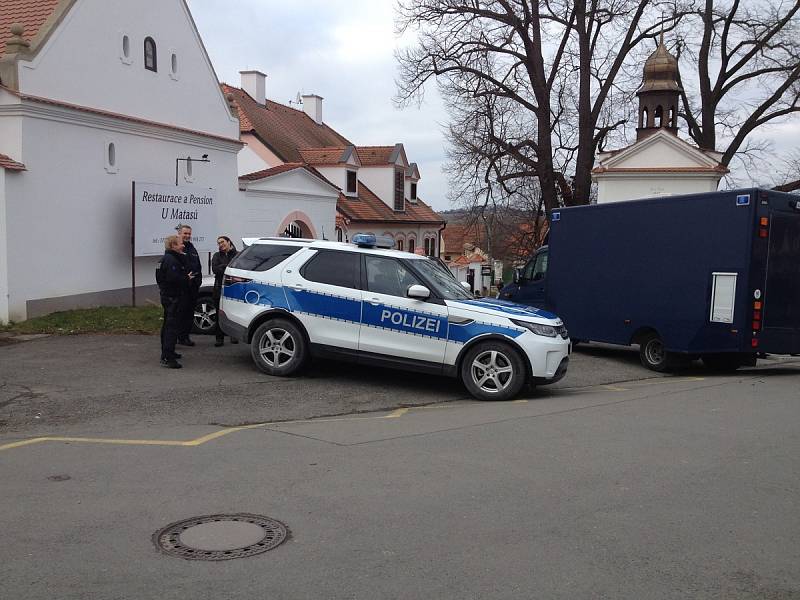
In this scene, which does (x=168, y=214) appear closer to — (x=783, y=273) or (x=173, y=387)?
(x=173, y=387)

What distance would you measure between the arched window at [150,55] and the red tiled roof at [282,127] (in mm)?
12083

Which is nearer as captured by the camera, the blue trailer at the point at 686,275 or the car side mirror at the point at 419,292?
the car side mirror at the point at 419,292

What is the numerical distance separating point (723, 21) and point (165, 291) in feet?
116

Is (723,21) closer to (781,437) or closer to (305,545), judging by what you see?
(781,437)

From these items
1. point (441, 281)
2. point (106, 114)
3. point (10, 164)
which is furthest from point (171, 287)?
point (106, 114)

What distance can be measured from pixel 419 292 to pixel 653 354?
225 inches

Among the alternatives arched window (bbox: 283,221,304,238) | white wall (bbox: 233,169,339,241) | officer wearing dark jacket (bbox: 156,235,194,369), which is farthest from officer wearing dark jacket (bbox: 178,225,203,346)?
arched window (bbox: 283,221,304,238)

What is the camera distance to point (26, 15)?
17875mm

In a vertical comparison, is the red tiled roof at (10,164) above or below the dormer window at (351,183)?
below

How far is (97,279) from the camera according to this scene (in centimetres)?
1831

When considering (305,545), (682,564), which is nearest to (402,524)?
(305,545)

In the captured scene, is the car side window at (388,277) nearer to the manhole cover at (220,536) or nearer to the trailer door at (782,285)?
the manhole cover at (220,536)

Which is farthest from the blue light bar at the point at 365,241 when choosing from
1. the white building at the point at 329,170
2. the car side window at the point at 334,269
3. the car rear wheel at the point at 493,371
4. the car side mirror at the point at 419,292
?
the white building at the point at 329,170

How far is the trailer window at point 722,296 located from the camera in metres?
12.8
